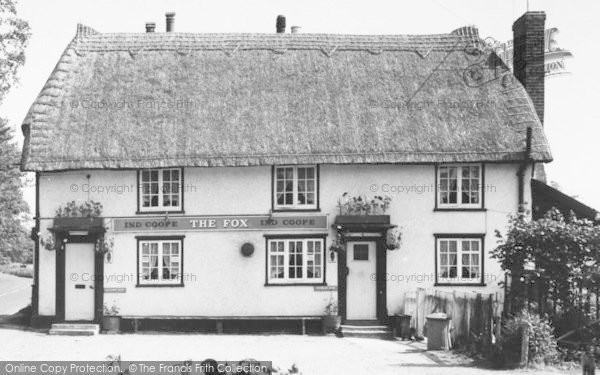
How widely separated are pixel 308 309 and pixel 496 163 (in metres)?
7.09

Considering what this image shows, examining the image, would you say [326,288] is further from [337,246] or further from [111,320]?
[111,320]

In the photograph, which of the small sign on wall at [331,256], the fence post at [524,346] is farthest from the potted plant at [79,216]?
the fence post at [524,346]

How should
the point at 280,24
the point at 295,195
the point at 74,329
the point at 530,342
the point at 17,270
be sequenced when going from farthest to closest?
1. the point at 17,270
2. the point at 280,24
3. the point at 295,195
4. the point at 74,329
5. the point at 530,342

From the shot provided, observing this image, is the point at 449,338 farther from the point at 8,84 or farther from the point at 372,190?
the point at 8,84

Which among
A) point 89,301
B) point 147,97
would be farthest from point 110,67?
point 89,301

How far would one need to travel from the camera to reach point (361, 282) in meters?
22.5

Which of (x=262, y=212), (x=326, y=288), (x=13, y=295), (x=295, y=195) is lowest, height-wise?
(x=13, y=295)

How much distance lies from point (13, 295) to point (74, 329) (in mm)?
23961

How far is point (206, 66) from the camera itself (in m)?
25.0

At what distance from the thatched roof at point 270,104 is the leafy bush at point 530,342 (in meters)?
7.57

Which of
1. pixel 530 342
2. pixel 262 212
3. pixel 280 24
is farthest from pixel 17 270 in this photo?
pixel 530 342

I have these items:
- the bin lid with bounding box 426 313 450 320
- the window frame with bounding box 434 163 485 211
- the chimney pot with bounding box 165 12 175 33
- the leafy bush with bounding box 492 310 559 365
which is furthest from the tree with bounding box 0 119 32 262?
the leafy bush with bounding box 492 310 559 365

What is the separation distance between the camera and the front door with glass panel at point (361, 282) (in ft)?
73.5

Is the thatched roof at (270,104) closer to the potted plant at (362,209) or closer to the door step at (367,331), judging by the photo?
the potted plant at (362,209)
